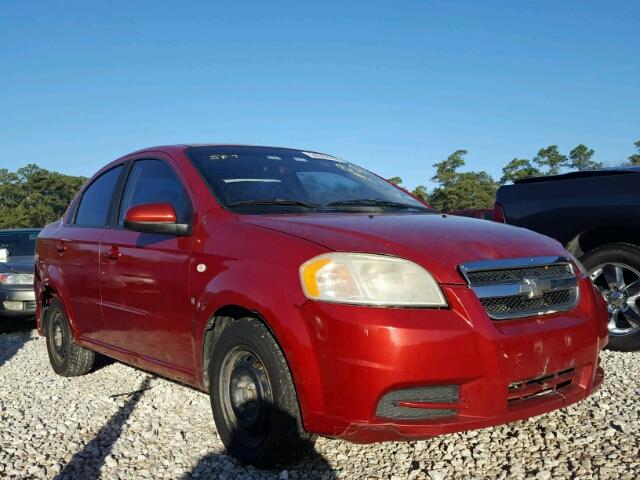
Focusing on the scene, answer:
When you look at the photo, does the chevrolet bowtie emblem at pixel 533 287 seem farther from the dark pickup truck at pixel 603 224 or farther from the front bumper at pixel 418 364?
the dark pickup truck at pixel 603 224

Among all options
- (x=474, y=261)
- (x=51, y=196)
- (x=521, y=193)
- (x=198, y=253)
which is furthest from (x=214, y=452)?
(x=51, y=196)

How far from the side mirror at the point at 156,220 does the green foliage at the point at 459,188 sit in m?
35.9

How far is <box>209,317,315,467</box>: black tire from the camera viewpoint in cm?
269

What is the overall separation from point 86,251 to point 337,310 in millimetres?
2700

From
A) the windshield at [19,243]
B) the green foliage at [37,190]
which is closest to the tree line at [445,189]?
the green foliage at [37,190]

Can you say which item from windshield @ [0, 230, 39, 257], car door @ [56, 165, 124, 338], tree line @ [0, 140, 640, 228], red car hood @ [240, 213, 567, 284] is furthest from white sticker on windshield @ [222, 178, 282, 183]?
tree line @ [0, 140, 640, 228]

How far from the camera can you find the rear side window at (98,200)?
4.60 metres

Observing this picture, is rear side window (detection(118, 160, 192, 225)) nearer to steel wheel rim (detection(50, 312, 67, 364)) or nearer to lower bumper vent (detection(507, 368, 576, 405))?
steel wheel rim (detection(50, 312, 67, 364))

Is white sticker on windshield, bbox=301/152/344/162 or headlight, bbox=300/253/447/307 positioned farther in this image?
white sticker on windshield, bbox=301/152/344/162

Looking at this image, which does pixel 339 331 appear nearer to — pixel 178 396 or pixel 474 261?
pixel 474 261

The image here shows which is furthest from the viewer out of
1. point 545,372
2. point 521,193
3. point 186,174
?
point 521,193

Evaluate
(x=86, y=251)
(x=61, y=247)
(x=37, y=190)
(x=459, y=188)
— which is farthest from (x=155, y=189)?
(x=37, y=190)

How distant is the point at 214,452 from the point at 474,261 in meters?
1.75

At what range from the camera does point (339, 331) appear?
8.14ft
